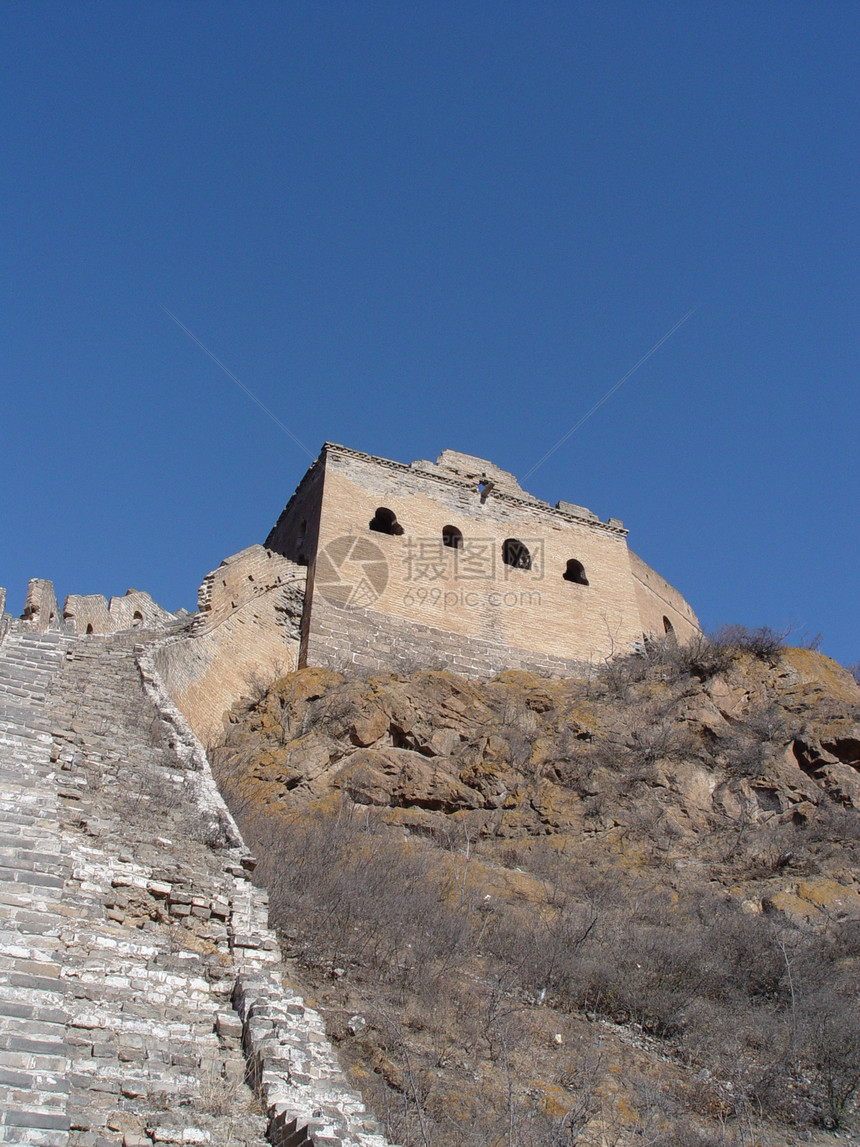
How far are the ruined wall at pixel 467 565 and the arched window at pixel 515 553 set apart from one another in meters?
0.14

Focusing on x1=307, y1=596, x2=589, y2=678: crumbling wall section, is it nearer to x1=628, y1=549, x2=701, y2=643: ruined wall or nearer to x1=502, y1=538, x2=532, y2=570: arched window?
x1=502, y1=538, x2=532, y2=570: arched window

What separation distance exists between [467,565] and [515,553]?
1954mm

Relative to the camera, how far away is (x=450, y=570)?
2155 centimetres

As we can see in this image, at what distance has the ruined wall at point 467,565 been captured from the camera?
66.8 feet

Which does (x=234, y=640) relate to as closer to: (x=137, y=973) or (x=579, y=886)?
(x=579, y=886)

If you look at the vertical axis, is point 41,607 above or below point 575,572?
below

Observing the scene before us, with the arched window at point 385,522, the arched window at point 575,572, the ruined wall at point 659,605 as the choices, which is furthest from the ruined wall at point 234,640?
the ruined wall at point 659,605

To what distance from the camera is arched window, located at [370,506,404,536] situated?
2159cm

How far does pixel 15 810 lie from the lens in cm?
784

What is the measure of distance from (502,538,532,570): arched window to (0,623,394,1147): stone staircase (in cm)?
1420

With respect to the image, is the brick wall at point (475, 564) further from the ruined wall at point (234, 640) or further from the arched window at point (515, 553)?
the ruined wall at point (234, 640)

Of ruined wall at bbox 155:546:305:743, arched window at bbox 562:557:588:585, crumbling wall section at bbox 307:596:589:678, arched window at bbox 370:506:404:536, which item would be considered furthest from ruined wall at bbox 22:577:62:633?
arched window at bbox 562:557:588:585

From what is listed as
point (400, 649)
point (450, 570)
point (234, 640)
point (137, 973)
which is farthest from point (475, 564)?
point (137, 973)

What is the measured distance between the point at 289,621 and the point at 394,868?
828 cm
